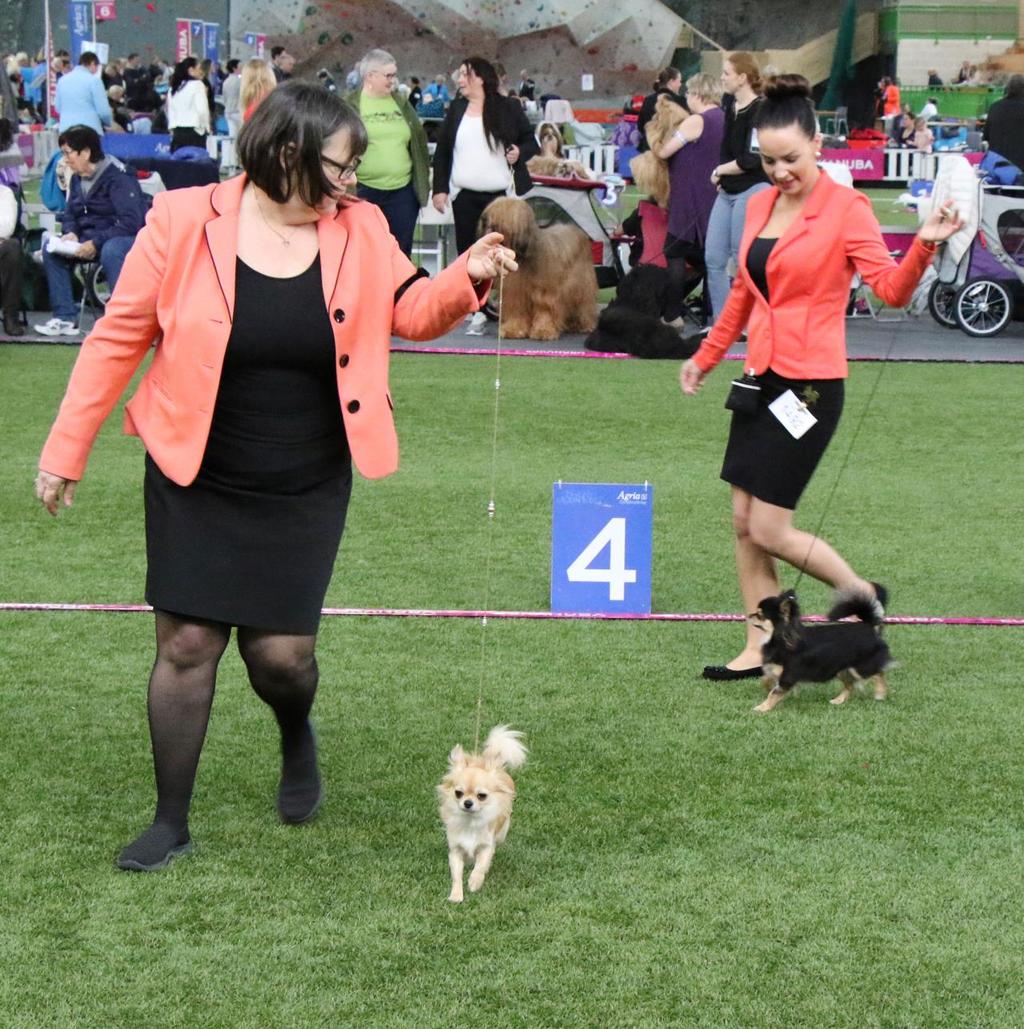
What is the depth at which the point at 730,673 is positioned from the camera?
5.21 metres

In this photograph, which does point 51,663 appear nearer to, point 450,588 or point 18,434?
point 450,588

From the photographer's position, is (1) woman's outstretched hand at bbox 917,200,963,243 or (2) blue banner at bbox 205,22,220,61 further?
(2) blue banner at bbox 205,22,220,61

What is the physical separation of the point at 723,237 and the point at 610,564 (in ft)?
18.7

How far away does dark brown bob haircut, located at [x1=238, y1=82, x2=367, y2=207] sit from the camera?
338 centimetres

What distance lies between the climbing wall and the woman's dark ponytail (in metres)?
40.0

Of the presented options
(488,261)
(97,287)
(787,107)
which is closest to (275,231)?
(488,261)

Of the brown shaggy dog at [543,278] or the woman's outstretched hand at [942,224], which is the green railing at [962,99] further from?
the woman's outstretched hand at [942,224]

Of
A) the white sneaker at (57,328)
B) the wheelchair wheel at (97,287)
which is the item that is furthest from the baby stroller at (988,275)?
the white sneaker at (57,328)

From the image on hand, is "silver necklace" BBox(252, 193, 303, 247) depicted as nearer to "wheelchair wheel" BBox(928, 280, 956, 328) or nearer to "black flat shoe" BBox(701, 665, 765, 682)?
"black flat shoe" BBox(701, 665, 765, 682)

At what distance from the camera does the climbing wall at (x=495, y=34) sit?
43.5 meters

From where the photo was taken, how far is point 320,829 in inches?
157

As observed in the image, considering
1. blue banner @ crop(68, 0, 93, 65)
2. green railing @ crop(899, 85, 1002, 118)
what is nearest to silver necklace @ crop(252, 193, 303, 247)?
blue banner @ crop(68, 0, 93, 65)

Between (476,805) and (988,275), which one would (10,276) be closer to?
(988,275)

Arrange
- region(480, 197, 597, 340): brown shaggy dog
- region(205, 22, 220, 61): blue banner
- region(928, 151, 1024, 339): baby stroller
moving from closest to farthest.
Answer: region(480, 197, 597, 340): brown shaggy dog, region(928, 151, 1024, 339): baby stroller, region(205, 22, 220, 61): blue banner
